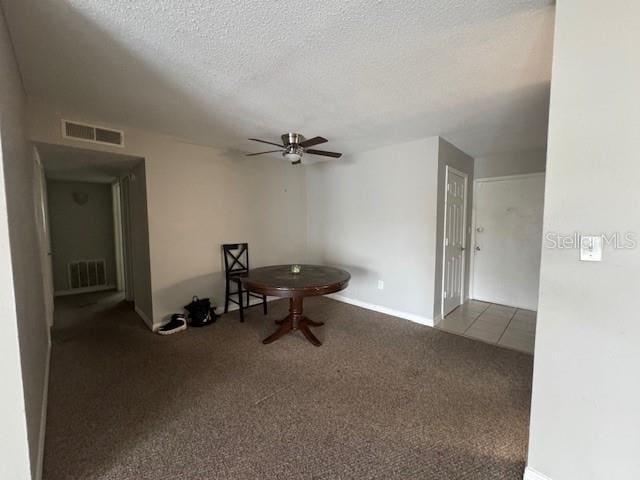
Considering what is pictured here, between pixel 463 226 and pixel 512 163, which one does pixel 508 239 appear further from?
pixel 512 163

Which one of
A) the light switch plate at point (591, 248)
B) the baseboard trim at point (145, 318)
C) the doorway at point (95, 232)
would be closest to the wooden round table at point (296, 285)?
the baseboard trim at point (145, 318)

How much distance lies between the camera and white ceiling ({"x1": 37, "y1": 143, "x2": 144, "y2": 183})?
273cm

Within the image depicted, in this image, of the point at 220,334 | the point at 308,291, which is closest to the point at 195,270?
the point at 220,334

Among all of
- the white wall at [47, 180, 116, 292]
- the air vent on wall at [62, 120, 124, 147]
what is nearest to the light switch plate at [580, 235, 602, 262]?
the air vent on wall at [62, 120, 124, 147]

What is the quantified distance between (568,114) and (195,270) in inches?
144

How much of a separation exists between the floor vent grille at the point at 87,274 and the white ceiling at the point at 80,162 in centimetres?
159

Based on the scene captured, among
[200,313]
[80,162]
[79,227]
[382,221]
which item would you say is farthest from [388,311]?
[79,227]

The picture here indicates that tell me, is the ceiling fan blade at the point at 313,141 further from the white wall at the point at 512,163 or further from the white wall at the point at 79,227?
the white wall at the point at 79,227

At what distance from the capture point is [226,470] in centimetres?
142

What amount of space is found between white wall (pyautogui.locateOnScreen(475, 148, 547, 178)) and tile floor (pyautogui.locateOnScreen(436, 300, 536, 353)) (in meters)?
1.97

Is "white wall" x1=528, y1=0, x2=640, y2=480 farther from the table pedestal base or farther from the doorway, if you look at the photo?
the doorway

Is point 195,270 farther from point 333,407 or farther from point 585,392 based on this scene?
point 585,392

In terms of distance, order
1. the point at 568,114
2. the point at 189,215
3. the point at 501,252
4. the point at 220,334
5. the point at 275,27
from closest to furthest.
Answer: the point at 568,114
the point at 275,27
the point at 220,334
the point at 189,215
the point at 501,252

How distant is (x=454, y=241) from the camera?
3785 mm
